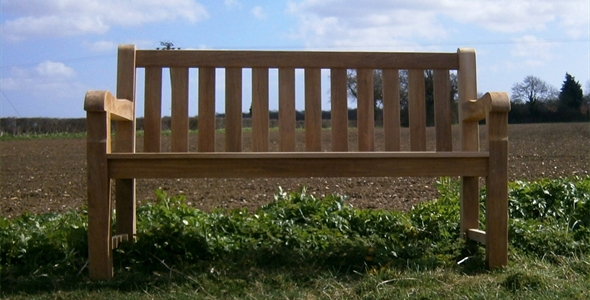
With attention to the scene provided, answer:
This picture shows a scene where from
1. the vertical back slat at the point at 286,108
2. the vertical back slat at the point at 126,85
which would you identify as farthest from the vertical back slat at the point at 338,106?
the vertical back slat at the point at 126,85

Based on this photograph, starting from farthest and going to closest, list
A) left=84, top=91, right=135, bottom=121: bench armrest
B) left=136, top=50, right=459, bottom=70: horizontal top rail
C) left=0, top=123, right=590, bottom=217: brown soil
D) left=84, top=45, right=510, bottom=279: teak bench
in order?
left=0, top=123, right=590, bottom=217: brown soil < left=136, top=50, right=459, bottom=70: horizontal top rail < left=84, top=45, right=510, bottom=279: teak bench < left=84, top=91, right=135, bottom=121: bench armrest

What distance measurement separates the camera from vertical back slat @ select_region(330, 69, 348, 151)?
12.8 ft

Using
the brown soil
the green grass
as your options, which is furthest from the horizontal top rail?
the brown soil

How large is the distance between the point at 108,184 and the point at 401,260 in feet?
4.90

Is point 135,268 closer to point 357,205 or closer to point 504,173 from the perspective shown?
point 504,173

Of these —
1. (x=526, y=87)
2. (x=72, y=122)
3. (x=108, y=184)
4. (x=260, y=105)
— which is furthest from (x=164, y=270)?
(x=72, y=122)

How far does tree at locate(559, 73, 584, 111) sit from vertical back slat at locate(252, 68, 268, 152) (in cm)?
1882

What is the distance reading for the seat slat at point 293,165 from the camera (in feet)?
10.4

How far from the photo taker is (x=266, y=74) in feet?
12.6

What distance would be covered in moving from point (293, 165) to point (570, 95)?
20734 mm

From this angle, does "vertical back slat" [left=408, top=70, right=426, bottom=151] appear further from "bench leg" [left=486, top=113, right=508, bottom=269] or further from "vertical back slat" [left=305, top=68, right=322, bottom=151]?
"bench leg" [left=486, top=113, right=508, bottom=269]

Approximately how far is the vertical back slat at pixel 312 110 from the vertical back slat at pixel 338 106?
8cm

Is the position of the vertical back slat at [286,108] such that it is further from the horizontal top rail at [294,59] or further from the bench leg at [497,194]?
the bench leg at [497,194]

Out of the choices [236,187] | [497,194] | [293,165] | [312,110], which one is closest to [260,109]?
[312,110]
